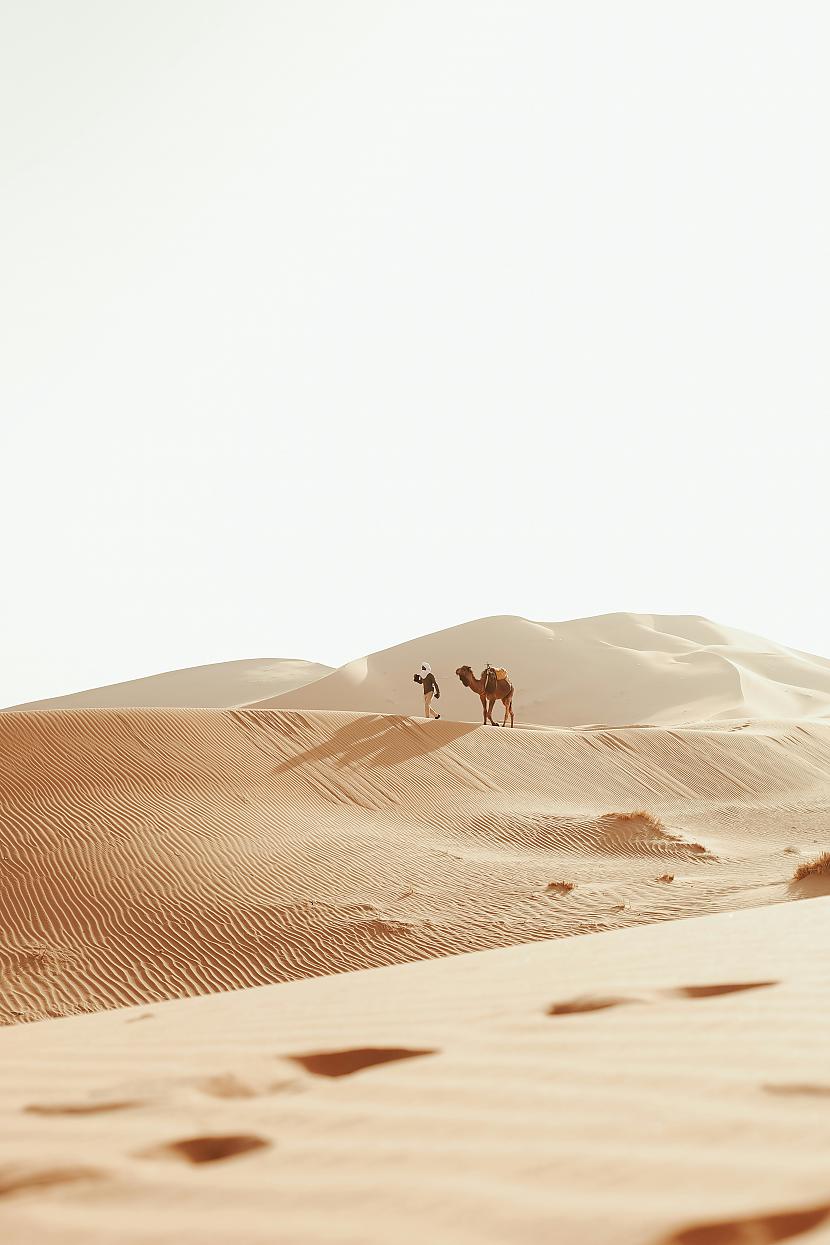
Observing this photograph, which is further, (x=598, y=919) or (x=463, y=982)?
(x=598, y=919)

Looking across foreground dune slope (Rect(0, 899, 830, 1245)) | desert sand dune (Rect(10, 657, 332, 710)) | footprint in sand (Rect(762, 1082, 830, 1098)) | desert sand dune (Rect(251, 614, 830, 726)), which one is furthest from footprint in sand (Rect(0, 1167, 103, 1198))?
desert sand dune (Rect(10, 657, 332, 710))

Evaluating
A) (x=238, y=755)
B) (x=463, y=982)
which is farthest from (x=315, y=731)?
(x=463, y=982)

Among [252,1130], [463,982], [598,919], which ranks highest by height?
[252,1130]

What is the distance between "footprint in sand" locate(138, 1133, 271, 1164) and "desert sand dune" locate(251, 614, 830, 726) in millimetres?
40305

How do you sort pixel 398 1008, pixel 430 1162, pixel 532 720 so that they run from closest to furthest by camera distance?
pixel 430 1162, pixel 398 1008, pixel 532 720

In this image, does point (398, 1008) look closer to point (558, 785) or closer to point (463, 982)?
point (463, 982)

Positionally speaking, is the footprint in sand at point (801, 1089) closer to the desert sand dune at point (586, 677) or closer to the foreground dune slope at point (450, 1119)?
the foreground dune slope at point (450, 1119)

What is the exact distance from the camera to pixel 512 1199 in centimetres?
202

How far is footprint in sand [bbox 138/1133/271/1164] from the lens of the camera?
2455mm

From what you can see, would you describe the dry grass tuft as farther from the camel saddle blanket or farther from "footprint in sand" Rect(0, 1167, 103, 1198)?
the camel saddle blanket

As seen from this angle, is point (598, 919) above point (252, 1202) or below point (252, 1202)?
below

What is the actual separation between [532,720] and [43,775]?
3521 cm

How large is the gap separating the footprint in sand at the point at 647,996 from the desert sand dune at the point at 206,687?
6814 cm

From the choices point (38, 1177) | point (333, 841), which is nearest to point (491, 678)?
point (333, 841)
